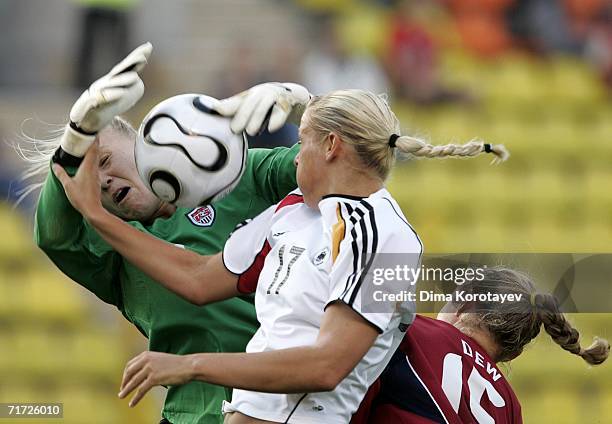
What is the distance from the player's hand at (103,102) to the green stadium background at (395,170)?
3714 mm

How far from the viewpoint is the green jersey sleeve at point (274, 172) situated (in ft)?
10.5

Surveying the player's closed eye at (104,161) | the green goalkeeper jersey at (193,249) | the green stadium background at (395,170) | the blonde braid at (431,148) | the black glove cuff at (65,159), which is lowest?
the green stadium background at (395,170)

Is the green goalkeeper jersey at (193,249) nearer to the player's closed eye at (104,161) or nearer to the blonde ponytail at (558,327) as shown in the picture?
the player's closed eye at (104,161)

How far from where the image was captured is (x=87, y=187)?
2.86 meters

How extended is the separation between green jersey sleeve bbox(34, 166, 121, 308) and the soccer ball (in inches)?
9.8

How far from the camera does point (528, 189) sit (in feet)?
26.1

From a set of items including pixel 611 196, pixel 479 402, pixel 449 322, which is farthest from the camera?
pixel 611 196

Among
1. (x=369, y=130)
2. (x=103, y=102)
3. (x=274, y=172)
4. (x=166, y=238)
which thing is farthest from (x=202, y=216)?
(x=369, y=130)

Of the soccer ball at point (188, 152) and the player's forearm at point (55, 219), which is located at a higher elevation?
the soccer ball at point (188, 152)

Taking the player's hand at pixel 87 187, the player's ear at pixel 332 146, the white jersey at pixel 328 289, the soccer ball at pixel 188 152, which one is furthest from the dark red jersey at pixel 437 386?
the player's hand at pixel 87 187

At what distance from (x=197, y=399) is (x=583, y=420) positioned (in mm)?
3204

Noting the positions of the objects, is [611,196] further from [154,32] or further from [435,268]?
[435,268]

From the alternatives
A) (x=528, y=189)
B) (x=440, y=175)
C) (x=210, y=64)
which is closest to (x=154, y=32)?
(x=210, y=64)

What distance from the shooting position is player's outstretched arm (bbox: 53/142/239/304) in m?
2.83
